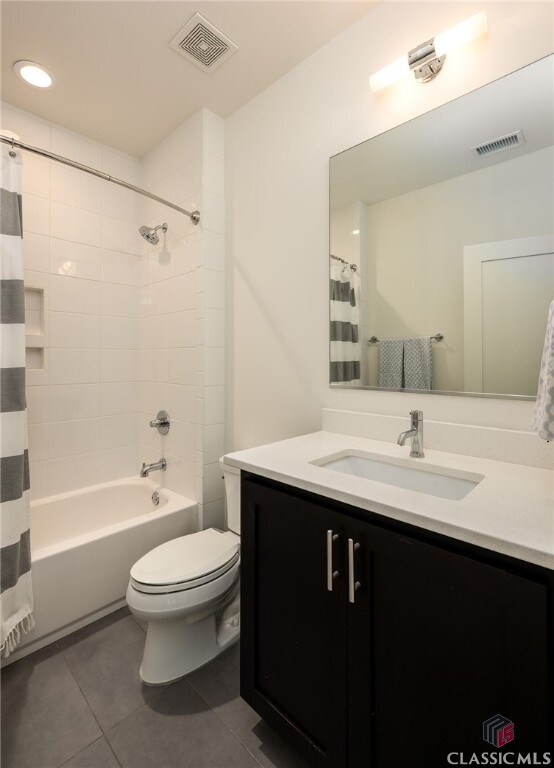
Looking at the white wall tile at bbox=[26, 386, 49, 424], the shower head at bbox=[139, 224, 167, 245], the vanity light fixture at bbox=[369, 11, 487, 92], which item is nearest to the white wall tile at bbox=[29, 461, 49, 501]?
the white wall tile at bbox=[26, 386, 49, 424]

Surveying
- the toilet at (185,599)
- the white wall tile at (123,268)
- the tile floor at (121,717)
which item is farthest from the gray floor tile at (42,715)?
the white wall tile at (123,268)

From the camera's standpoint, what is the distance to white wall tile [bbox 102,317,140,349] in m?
2.31

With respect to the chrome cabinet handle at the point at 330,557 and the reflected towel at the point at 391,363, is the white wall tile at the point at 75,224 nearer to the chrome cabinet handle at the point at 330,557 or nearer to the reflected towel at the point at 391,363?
the reflected towel at the point at 391,363

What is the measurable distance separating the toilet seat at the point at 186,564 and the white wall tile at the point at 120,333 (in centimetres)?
138

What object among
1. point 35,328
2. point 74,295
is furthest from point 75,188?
point 35,328

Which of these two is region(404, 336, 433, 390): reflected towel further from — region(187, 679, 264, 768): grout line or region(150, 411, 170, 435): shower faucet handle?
region(150, 411, 170, 435): shower faucet handle

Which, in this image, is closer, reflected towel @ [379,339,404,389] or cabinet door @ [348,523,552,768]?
cabinet door @ [348,523,552,768]

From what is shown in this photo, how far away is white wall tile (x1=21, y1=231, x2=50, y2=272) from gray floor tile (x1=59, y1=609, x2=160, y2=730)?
1.92 m

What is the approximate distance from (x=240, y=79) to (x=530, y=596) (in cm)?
226

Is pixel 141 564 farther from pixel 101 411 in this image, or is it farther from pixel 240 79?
pixel 240 79

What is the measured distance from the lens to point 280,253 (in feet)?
5.75

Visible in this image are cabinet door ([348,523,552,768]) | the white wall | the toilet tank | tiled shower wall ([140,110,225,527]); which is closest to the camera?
cabinet door ([348,523,552,768])

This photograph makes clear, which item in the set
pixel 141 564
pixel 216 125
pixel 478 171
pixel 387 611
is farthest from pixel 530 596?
pixel 216 125

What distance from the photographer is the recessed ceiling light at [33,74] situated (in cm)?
163
